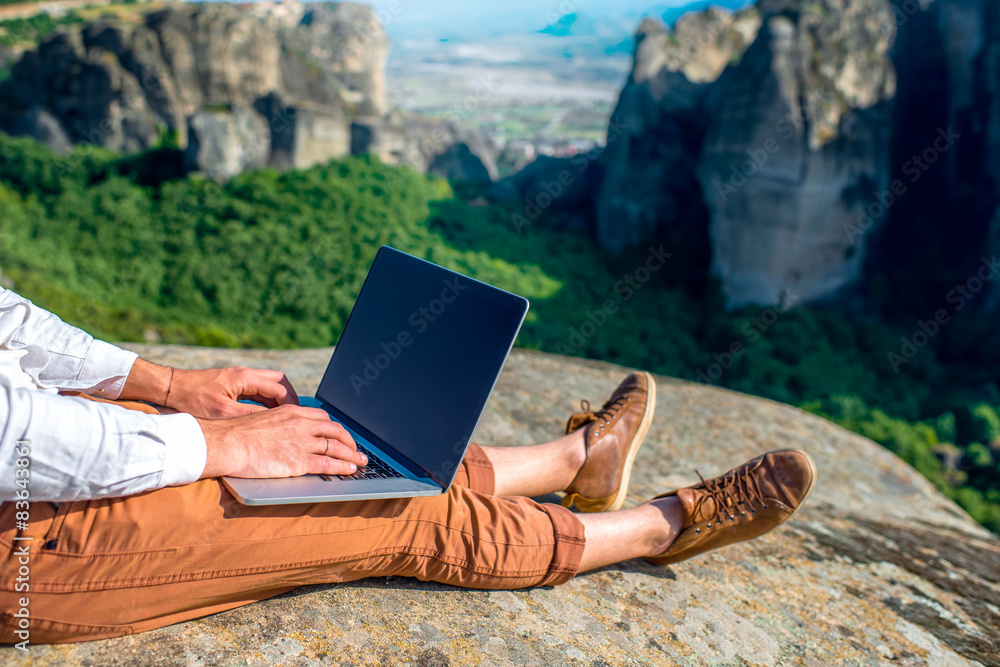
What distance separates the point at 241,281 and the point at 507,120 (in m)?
31.2

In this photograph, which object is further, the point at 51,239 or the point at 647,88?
the point at 647,88

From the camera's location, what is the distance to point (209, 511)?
4.16 ft

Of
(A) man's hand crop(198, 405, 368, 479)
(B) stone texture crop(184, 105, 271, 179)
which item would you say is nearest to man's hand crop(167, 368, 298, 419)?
(A) man's hand crop(198, 405, 368, 479)

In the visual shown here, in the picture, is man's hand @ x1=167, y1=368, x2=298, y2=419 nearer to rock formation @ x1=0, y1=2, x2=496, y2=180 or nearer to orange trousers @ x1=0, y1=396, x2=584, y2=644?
orange trousers @ x1=0, y1=396, x2=584, y2=644

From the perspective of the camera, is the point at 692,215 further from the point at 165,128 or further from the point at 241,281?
the point at 165,128

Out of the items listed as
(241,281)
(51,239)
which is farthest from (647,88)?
(51,239)

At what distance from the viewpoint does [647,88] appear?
21.2m

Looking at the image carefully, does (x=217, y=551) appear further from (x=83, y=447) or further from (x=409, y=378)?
(x=409, y=378)

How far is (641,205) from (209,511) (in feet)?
70.5

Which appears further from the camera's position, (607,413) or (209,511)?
(607,413)

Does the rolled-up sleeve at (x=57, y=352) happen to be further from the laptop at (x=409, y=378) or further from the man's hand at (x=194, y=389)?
the laptop at (x=409, y=378)

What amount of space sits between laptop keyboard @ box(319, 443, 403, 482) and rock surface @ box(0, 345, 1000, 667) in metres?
0.31

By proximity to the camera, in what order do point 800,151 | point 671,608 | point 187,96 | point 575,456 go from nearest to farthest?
point 671,608 < point 575,456 < point 800,151 < point 187,96

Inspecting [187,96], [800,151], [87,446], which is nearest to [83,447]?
[87,446]
